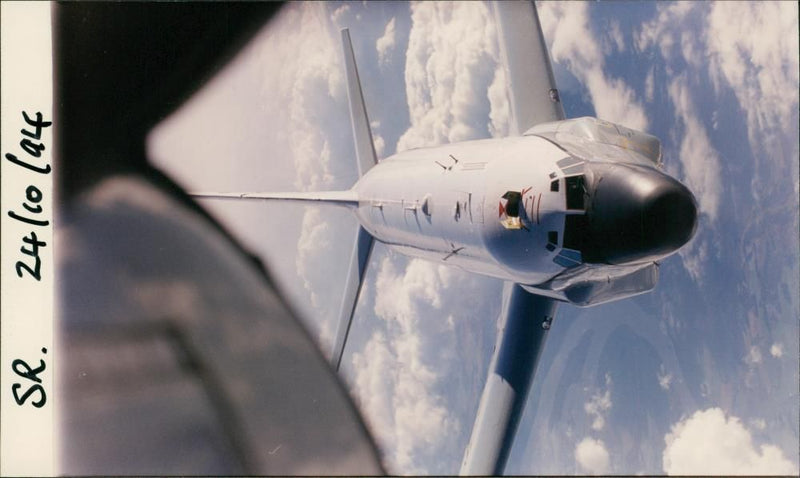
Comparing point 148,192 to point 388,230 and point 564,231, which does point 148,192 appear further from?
point 564,231

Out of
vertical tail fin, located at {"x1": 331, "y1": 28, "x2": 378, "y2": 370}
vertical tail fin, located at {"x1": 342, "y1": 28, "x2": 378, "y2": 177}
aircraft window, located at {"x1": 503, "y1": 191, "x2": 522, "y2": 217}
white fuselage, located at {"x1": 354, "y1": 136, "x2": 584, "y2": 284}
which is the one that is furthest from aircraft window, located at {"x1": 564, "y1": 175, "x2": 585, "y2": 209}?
vertical tail fin, located at {"x1": 342, "y1": 28, "x2": 378, "y2": 177}

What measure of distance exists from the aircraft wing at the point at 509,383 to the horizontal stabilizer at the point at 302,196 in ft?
8.96

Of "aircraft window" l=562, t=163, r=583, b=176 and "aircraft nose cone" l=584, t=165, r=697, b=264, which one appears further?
"aircraft window" l=562, t=163, r=583, b=176

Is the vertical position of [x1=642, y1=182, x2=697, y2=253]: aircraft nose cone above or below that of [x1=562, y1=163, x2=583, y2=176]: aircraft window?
below

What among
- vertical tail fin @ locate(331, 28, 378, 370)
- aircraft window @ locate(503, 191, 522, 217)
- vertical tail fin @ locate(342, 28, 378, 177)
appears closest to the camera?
aircraft window @ locate(503, 191, 522, 217)

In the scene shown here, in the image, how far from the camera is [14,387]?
3602 millimetres

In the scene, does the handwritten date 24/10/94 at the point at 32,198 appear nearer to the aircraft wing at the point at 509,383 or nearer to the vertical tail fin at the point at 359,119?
the vertical tail fin at the point at 359,119

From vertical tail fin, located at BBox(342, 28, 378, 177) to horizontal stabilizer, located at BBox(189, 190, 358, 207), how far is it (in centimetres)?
78

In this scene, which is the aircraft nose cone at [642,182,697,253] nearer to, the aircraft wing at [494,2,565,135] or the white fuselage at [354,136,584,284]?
the white fuselage at [354,136,584,284]

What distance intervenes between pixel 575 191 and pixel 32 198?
207 inches

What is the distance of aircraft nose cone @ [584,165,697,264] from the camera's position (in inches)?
93.0

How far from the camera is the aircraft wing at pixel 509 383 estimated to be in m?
4.30

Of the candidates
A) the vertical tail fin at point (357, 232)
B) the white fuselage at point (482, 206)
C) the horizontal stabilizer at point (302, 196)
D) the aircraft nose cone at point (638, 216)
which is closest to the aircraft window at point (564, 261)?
the white fuselage at point (482, 206)

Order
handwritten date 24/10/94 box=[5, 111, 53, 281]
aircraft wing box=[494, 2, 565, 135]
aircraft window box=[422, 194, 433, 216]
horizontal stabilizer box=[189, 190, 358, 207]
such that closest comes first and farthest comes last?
handwritten date 24/10/94 box=[5, 111, 53, 281] → aircraft window box=[422, 194, 433, 216] → aircraft wing box=[494, 2, 565, 135] → horizontal stabilizer box=[189, 190, 358, 207]
